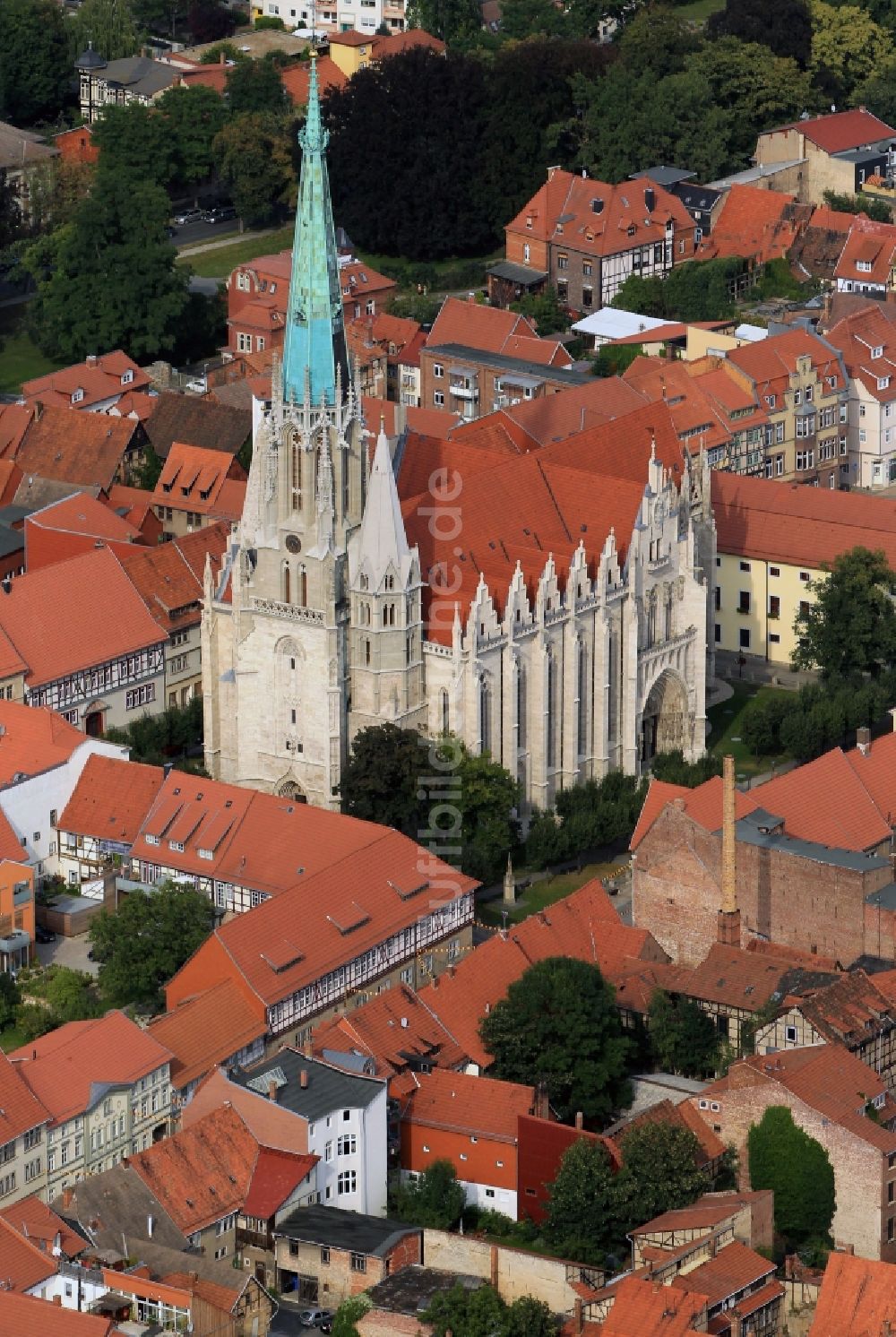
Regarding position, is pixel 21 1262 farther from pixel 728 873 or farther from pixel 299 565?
pixel 299 565

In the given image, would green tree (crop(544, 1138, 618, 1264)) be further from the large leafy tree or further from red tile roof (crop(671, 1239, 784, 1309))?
the large leafy tree

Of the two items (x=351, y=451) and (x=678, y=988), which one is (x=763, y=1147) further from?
(x=351, y=451)

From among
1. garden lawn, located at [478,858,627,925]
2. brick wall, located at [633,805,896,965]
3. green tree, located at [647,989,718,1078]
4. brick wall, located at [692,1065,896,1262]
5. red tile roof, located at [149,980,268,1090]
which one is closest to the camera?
brick wall, located at [692,1065,896,1262]

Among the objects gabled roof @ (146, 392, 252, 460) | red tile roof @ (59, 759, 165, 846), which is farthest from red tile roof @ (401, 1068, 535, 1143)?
gabled roof @ (146, 392, 252, 460)

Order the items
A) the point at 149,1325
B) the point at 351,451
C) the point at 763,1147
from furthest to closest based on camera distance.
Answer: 1. the point at 351,451
2. the point at 763,1147
3. the point at 149,1325

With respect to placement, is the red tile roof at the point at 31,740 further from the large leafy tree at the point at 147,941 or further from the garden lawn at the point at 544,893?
the garden lawn at the point at 544,893

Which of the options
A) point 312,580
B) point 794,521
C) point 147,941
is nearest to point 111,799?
point 147,941

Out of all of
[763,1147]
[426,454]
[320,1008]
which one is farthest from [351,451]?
[763,1147]
